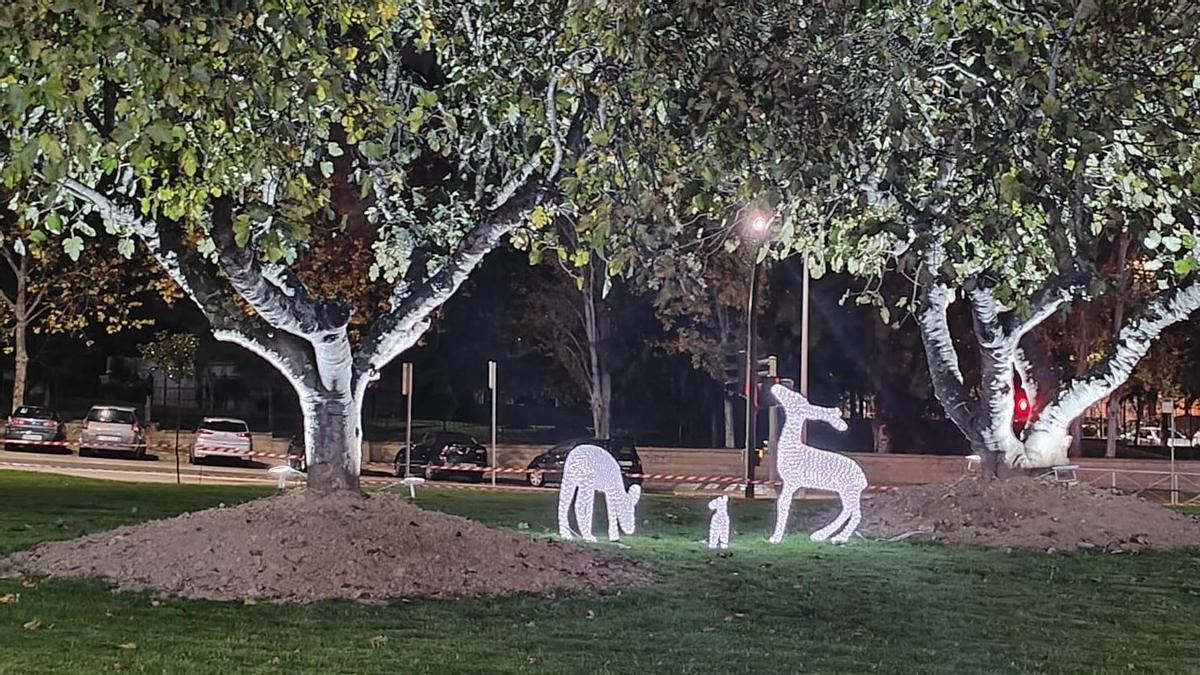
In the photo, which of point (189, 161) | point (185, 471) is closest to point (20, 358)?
point (185, 471)

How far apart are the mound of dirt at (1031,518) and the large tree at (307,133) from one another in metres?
6.63

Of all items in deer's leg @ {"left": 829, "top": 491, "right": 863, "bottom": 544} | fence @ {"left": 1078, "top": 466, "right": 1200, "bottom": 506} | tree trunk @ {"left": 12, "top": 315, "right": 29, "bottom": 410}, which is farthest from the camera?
tree trunk @ {"left": 12, "top": 315, "right": 29, "bottom": 410}

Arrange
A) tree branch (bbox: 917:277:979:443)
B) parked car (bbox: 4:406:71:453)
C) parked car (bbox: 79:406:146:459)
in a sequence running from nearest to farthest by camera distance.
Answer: tree branch (bbox: 917:277:979:443) → parked car (bbox: 79:406:146:459) → parked car (bbox: 4:406:71:453)

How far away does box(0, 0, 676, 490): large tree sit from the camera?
24.4 ft

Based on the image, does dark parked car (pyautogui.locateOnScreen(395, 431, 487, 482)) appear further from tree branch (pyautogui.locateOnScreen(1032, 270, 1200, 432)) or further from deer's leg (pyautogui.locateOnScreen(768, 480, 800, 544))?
deer's leg (pyautogui.locateOnScreen(768, 480, 800, 544))

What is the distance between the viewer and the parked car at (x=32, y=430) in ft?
138

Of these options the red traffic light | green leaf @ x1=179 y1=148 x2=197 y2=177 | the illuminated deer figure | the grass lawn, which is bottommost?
the grass lawn

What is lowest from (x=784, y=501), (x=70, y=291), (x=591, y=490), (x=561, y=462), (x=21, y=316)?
(x=561, y=462)

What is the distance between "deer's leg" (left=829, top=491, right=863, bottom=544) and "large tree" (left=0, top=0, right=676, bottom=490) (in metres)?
4.76

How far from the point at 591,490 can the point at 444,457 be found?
22.4m

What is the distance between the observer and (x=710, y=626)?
10773mm

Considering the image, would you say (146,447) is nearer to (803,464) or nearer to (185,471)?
(185,471)

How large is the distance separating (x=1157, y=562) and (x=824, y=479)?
3633mm

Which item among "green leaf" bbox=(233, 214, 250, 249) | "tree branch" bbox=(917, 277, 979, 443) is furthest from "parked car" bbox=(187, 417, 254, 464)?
"green leaf" bbox=(233, 214, 250, 249)
